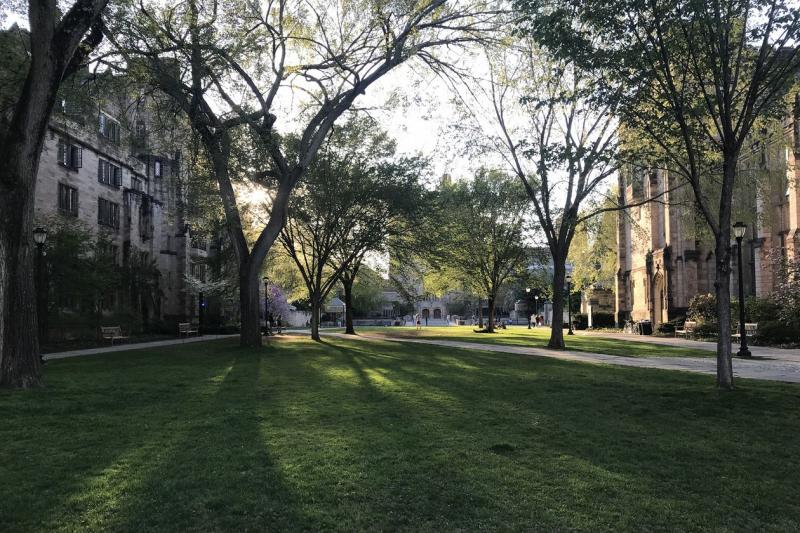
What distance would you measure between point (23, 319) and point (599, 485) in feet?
33.1

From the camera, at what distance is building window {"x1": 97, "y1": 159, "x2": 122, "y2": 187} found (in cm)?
3588

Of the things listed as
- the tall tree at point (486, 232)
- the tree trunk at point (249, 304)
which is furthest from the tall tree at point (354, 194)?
the tree trunk at point (249, 304)

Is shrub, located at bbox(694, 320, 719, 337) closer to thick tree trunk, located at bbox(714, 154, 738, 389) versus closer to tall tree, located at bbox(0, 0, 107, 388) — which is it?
thick tree trunk, located at bbox(714, 154, 738, 389)

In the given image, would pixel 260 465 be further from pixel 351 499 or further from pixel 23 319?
pixel 23 319

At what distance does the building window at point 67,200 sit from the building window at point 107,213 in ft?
8.73

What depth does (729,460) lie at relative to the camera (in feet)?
19.1

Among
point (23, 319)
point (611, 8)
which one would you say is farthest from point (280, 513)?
point (611, 8)

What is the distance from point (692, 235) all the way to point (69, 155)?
110ft

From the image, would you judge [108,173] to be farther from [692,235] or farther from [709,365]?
[709,365]

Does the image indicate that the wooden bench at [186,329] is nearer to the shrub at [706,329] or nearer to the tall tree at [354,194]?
the tall tree at [354,194]

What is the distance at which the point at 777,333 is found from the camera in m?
23.4

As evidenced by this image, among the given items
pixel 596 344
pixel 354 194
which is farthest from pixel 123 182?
pixel 596 344

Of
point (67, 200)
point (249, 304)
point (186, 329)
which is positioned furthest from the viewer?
point (186, 329)

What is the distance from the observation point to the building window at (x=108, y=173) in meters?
35.9
